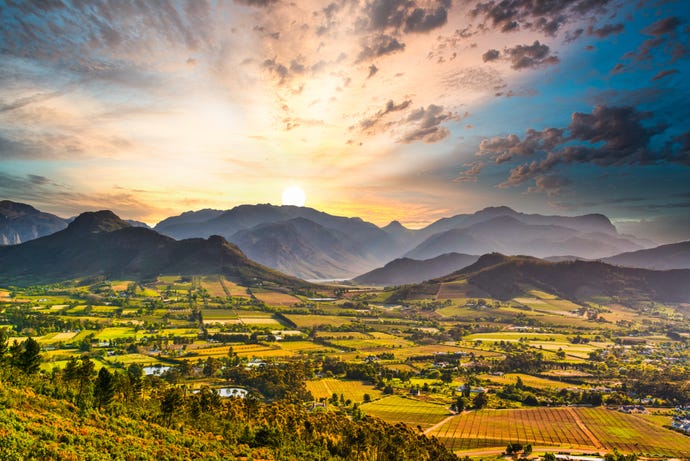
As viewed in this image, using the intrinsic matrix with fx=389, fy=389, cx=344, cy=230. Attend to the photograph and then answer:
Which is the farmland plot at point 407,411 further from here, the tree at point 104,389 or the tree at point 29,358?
the tree at point 29,358

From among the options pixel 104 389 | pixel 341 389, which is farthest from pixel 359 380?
pixel 104 389

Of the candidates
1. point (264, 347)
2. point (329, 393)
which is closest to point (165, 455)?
point (329, 393)

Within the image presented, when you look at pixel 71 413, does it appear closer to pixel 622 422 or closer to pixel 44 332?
pixel 622 422

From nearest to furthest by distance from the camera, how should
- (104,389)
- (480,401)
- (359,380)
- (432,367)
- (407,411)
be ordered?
(104,389) → (407,411) → (480,401) → (359,380) → (432,367)

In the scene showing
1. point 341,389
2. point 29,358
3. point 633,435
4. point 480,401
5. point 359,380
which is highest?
point 29,358

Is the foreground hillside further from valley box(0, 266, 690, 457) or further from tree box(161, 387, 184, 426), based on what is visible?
valley box(0, 266, 690, 457)

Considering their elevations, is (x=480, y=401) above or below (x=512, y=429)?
above

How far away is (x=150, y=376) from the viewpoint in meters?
94.4

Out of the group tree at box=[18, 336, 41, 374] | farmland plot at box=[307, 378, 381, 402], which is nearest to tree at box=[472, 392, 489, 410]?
farmland plot at box=[307, 378, 381, 402]

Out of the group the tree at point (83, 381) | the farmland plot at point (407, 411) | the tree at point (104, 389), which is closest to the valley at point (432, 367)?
the farmland plot at point (407, 411)

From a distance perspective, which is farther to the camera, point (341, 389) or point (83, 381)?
point (341, 389)

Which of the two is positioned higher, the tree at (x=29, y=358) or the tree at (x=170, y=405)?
the tree at (x=29, y=358)

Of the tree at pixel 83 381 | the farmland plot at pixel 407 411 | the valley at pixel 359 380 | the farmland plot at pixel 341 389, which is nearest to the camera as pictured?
the tree at pixel 83 381

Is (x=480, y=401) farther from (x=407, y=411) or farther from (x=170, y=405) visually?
(x=170, y=405)
